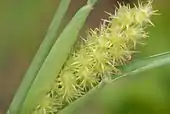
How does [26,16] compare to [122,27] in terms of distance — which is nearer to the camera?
[122,27]

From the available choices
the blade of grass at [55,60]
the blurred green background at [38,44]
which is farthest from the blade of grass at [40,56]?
the blurred green background at [38,44]

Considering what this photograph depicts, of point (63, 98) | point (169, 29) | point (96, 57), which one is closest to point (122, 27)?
point (96, 57)

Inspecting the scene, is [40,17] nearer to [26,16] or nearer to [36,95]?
[26,16]

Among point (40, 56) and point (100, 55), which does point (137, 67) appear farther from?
point (40, 56)

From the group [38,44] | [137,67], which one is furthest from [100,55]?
[38,44]

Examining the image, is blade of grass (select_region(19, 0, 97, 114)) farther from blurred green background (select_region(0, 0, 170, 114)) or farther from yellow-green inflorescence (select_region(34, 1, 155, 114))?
blurred green background (select_region(0, 0, 170, 114))

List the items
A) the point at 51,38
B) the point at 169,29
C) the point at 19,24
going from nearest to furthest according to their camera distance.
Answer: the point at 51,38 → the point at 169,29 → the point at 19,24
